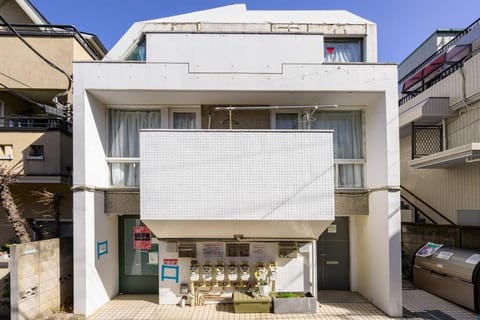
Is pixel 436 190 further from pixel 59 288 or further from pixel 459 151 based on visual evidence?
pixel 59 288

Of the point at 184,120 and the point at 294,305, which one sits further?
the point at 184,120

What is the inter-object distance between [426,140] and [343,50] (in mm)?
5029

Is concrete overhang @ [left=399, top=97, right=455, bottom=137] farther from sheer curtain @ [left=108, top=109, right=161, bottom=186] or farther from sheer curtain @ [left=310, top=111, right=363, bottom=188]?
sheer curtain @ [left=108, top=109, right=161, bottom=186]

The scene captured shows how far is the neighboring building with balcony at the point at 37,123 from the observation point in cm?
760

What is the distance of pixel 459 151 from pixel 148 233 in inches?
331

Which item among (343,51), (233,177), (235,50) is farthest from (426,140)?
(233,177)

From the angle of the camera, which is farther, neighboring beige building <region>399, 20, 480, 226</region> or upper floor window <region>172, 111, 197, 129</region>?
neighboring beige building <region>399, 20, 480, 226</region>

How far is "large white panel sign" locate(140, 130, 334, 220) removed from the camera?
601 centimetres

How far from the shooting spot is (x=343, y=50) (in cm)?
762

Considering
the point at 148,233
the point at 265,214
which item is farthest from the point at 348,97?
the point at 148,233

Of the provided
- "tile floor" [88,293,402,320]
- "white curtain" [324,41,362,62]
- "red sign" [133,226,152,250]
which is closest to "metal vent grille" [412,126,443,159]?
"white curtain" [324,41,362,62]

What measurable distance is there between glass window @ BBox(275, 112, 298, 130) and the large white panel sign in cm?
149

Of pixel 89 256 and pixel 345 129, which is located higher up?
pixel 345 129

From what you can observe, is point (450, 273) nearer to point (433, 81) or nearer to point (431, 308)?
point (431, 308)
